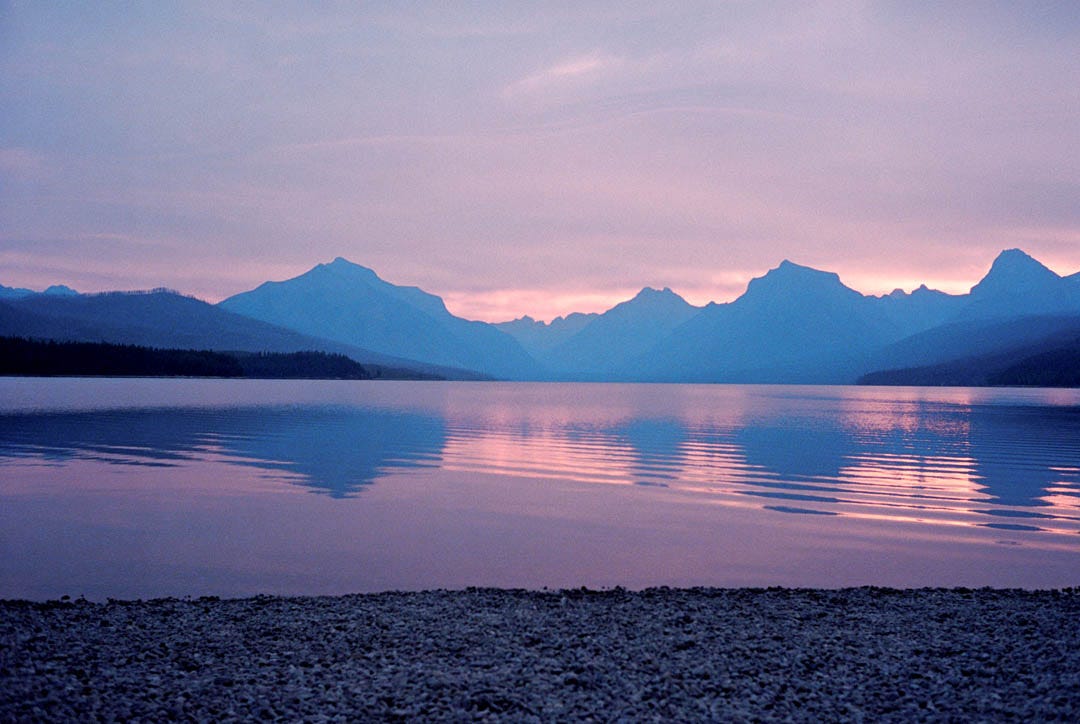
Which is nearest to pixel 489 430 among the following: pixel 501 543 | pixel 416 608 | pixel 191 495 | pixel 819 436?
pixel 819 436

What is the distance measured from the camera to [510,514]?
26891 mm

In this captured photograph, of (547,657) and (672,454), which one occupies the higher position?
(547,657)

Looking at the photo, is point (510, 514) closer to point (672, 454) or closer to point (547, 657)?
point (547, 657)

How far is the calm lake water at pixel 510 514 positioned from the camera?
18984mm

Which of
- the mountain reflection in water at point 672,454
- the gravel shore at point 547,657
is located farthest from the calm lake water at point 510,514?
the gravel shore at point 547,657

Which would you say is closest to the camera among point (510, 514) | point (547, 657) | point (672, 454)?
point (547, 657)

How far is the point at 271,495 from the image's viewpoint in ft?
96.8

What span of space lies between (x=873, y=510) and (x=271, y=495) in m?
21.1

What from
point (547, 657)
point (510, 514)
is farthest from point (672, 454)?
point (547, 657)

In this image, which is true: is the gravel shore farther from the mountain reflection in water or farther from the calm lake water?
the mountain reflection in water

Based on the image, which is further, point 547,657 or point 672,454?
point 672,454

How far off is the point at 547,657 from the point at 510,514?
15142 mm

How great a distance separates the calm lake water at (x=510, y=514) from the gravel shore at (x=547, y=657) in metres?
2.87

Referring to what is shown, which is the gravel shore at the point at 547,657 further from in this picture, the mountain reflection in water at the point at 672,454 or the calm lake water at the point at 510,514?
the mountain reflection in water at the point at 672,454
